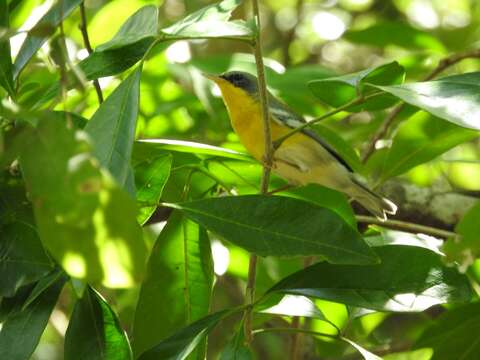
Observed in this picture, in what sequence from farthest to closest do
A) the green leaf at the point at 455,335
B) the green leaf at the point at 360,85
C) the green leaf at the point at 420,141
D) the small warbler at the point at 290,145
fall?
the small warbler at the point at 290,145, the green leaf at the point at 420,141, the green leaf at the point at 455,335, the green leaf at the point at 360,85

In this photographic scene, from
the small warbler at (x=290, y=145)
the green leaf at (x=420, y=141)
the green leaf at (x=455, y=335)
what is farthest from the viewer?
the small warbler at (x=290, y=145)

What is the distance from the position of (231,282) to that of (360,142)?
3.68ft

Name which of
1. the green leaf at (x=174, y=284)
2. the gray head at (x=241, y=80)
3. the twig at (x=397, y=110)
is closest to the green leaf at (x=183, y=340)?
the green leaf at (x=174, y=284)

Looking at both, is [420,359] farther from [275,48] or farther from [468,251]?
[468,251]

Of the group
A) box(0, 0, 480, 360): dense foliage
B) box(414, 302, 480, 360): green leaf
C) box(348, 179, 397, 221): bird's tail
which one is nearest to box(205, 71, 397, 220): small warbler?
box(348, 179, 397, 221): bird's tail

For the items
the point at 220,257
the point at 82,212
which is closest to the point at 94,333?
the point at 82,212

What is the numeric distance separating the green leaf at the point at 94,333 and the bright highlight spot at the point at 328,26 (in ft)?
9.54

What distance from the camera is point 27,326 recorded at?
1.96m

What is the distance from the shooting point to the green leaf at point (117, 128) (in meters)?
1.57

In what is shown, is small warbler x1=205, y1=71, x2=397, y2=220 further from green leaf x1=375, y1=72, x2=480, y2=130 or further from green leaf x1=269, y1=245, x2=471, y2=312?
green leaf x1=375, y1=72, x2=480, y2=130

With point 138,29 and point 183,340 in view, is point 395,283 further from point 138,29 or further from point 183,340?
point 138,29

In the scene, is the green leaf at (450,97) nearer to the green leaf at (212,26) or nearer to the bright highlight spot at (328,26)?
the green leaf at (212,26)

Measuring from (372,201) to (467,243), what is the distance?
4.09 feet

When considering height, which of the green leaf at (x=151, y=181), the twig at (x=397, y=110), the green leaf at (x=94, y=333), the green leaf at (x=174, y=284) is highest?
the twig at (x=397, y=110)
